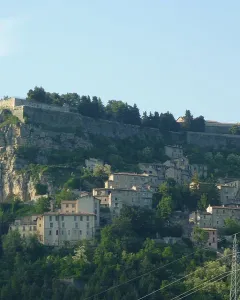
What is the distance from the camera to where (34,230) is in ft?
328

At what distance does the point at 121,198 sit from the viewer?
104 meters

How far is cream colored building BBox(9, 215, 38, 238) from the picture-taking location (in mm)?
99812

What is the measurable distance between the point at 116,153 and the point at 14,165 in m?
11.1

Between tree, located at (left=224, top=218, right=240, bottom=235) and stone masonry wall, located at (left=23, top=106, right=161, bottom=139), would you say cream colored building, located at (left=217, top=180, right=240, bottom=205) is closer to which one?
tree, located at (left=224, top=218, right=240, bottom=235)

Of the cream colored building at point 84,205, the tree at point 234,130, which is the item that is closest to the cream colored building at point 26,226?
the cream colored building at point 84,205

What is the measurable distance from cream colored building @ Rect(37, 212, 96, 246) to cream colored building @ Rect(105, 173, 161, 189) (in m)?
9.21

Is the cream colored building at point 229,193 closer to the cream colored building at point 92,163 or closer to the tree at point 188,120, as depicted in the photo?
the cream colored building at point 92,163

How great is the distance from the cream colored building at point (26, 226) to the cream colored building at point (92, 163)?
Answer: 12.2m

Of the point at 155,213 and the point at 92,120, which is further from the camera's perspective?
the point at 92,120

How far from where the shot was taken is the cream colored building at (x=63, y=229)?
98.9 meters

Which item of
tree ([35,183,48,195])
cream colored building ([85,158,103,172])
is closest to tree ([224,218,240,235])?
cream colored building ([85,158,103,172])

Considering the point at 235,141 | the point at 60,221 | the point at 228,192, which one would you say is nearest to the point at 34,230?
the point at 60,221

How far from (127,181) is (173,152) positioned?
15.8m

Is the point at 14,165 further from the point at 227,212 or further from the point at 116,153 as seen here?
the point at 227,212
